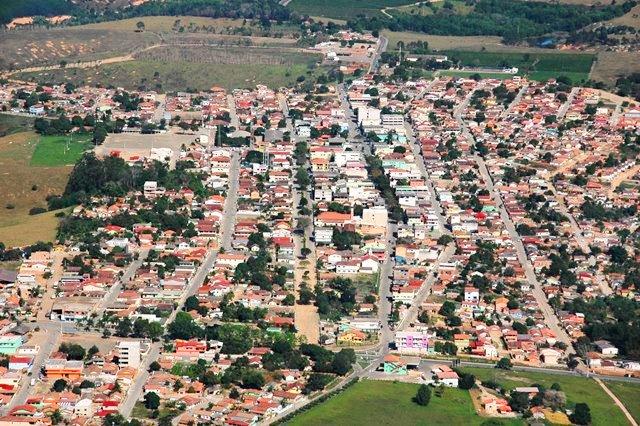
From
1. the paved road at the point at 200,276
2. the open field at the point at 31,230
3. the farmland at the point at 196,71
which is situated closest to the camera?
the paved road at the point at 200,276

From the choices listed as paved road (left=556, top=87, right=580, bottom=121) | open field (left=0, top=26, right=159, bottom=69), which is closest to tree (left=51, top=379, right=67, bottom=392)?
paved road (left=556, top=87, right=580, bottom=121)

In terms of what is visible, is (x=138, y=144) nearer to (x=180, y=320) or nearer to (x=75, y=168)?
(x=75, y=168)

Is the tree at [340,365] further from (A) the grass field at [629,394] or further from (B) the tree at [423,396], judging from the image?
(A) the grass field at [629,394]

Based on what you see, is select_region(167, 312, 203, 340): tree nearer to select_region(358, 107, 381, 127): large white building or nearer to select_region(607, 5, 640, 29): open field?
select_region(358, 107, 381, 127): large white building

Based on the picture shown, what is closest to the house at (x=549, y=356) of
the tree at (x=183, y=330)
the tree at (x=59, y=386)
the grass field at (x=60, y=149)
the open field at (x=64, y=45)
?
the tree at (x=183, y=330)

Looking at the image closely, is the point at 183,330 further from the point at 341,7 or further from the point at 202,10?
the point at 341,7
